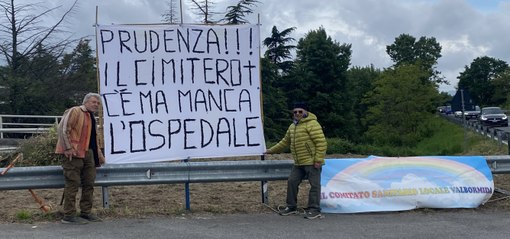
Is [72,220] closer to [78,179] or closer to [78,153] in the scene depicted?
[78,179]

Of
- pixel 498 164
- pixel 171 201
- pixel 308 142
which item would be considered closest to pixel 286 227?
pixel 308 142

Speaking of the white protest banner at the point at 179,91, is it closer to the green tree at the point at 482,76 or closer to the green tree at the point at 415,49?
the green tree at the point at 415,49

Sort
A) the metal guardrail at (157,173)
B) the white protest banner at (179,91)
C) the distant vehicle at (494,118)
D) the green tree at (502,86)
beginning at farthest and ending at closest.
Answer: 1. the green tree at (502,86)
2. the distant vehicle at (494,118)
3. the white protest banner at (179,91)
4. the metal guardrail at (157,173)

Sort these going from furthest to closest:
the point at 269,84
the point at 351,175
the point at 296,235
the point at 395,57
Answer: the point at 395,57 < the point at 269,84 < the point at 351,175 < the point at 296,235

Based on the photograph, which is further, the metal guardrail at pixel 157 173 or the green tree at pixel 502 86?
the green tree at pixel 502 86

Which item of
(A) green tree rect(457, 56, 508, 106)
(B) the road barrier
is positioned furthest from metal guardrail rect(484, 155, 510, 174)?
(A) green tree rect(457, 56, 508, 106)

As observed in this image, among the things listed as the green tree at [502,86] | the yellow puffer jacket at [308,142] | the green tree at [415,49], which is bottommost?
the yellow puffer jacket at [308,142]

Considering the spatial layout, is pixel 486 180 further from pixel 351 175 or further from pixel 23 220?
pixel 23 220

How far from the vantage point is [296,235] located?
567 cm

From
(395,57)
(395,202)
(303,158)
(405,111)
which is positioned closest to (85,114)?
(303,158)

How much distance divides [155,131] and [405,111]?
41.0m

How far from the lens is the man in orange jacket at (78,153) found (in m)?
5.97

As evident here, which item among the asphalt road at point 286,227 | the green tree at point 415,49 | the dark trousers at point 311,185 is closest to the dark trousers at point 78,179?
the asphalt road at point 286,227

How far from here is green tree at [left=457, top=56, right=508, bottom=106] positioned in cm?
10738
